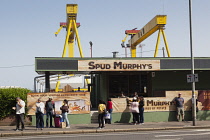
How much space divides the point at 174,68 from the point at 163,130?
6.72 metres

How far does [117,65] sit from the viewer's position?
70.4ft

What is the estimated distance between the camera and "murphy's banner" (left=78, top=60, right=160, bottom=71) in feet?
69.0

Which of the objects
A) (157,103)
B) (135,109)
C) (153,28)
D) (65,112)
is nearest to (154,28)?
(153,28)

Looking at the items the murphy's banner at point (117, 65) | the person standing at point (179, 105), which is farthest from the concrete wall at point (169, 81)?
the person standing at point (179, 105)

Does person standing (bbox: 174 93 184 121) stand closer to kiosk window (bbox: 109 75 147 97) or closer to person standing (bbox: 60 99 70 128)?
kiosk window (bbox: 109 75 147 97)

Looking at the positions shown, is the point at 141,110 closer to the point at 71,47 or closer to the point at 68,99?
the point at 68,99

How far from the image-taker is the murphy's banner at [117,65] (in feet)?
69.0

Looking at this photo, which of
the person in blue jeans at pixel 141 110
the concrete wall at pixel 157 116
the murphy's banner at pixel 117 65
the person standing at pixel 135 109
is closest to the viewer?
the person standing at pixel 135 109

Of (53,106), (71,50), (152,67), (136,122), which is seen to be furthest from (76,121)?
(71,50)

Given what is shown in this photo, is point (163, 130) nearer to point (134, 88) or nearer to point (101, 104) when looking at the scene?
point (101, 104)

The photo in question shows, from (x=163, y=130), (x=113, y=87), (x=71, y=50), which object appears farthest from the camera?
(x=71, y=50)

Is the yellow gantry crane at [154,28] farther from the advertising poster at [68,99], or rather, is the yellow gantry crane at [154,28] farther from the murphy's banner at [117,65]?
the advertising poster at [68,99]

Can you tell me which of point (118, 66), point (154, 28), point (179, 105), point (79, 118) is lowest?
point (79, 118)

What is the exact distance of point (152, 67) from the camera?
21891 millimetres
